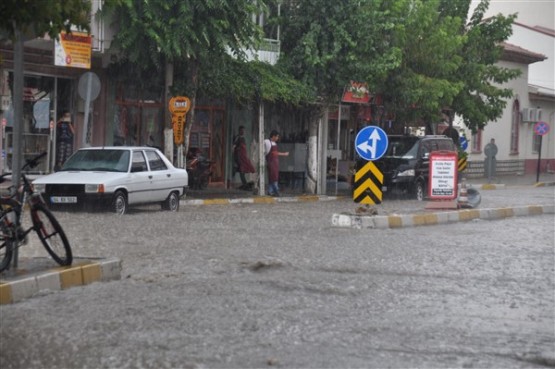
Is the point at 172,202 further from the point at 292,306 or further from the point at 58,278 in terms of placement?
the point at 292,306

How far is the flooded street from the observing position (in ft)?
21.9

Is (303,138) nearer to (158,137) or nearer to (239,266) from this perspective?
(158,137)

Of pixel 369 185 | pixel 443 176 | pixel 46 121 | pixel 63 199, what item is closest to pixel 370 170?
pixel 369 185

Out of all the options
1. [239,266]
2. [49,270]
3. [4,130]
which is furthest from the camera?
[4,130]

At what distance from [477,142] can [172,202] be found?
29372 mm

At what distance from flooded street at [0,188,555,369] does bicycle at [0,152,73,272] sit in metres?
0.55

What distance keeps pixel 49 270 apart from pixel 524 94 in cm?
4392

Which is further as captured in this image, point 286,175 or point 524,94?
point 524,94

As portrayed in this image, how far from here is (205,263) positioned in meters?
11.4

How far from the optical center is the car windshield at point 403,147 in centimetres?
2748

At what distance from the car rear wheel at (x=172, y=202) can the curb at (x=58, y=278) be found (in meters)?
9.78

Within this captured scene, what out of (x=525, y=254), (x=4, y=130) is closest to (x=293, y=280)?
(x=525, y=254)

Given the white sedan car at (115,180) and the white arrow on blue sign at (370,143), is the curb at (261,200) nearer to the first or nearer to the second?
the white sedan car at (115,180)

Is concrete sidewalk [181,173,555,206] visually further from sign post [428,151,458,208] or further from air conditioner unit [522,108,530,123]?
air conditioner unit [522,108,530,123]
